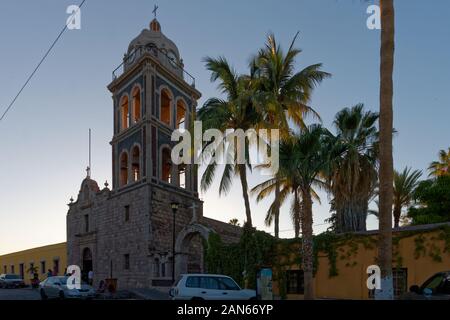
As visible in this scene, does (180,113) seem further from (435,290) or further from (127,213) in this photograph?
(435,290)

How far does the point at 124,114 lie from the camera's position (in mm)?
36938

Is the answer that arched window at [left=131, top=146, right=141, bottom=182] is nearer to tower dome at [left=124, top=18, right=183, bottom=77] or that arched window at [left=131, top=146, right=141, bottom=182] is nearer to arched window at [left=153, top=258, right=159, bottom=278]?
tower dome at [left=124, top=18, right=183, bottom=77]

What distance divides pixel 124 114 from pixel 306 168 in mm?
20490

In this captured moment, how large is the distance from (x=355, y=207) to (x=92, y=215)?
2193 centimetres

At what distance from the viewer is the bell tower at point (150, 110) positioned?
32562mm

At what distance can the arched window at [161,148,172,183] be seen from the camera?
34656mm

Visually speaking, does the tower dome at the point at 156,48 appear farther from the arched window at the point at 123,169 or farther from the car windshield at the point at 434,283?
the car windshield at the point at 434,283

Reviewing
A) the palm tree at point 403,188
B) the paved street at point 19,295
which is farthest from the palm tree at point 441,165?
the paved street at point 19,295

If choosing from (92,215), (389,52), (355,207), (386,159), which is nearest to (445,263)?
(355,207)

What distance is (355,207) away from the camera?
24.8m

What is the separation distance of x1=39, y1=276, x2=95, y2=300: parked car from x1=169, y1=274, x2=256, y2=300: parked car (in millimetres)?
9040

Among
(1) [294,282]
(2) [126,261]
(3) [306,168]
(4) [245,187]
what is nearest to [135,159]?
(2) [126,261]

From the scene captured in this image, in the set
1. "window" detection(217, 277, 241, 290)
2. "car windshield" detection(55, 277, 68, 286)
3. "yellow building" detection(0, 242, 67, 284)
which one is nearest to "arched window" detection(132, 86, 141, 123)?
"car windshield" detection(55, 277, 68, 286)

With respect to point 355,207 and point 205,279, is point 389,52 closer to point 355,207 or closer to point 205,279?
point 205,279
